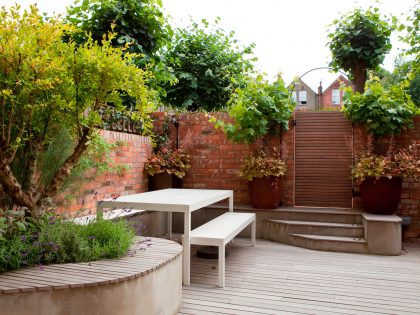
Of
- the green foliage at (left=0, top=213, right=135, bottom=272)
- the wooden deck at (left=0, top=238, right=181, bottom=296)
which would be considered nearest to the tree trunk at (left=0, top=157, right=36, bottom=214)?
the green foliage at (left=0, top=213, right=135, bottom=272)

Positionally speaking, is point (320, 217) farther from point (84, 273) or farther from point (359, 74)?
point (84, 273)

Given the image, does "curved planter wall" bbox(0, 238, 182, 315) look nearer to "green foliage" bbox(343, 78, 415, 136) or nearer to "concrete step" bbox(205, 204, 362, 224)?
"concrete step" bbox(205, 204, 362, 224)

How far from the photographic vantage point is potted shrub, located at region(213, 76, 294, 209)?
586 cm

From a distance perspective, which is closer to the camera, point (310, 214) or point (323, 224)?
point (323, 224)

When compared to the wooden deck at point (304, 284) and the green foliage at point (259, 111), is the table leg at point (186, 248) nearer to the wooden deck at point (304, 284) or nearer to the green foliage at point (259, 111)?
the wooden deck at point (304, 284)

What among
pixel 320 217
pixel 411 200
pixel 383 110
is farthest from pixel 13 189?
pixel 411 200

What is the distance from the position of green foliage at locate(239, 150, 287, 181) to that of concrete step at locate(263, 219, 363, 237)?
2.31ft

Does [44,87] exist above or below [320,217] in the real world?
above

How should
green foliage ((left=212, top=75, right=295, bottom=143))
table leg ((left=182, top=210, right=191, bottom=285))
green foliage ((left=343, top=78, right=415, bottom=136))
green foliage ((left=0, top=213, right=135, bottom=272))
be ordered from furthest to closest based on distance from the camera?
green foliage ((left=212, top=75, right=295, bottom=143)) < green foliage ((left=343, top=78, right=415, bottom=136)) < table leg ((left=182, top=210, right=191, bottom=285)) < green foliage ((left=0, top=213, right=135, bottom=272))

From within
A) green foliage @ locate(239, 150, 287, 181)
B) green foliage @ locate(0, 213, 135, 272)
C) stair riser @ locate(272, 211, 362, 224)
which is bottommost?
stair riser @ locate(272, 211, 362, 224)

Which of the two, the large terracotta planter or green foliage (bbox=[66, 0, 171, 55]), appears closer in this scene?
the large terracotta planter

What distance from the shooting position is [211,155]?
6.66 metres

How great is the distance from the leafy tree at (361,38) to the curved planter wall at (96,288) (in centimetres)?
606

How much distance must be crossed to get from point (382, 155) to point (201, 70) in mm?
5353
